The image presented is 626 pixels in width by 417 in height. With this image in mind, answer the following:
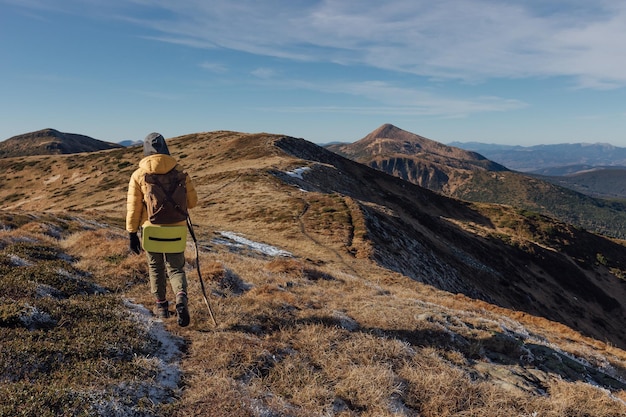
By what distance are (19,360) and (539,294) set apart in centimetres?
5934

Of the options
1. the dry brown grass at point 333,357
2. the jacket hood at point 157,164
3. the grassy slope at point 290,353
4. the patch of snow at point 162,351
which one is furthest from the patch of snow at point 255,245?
the jacket hood at point 157,164

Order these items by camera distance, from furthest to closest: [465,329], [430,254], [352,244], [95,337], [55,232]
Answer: [430,254] < [352,244] < [55,232] < [465,329] < [95,337]

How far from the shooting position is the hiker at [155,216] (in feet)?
26.4

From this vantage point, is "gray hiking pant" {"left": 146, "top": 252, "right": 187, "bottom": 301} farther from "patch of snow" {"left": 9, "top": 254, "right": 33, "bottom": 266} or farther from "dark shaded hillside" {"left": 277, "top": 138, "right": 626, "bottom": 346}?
"dark shaded hillside" {"left": 277, "top": 138, "right": 626, "bottom": 346}

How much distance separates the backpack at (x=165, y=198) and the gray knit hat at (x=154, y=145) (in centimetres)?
55

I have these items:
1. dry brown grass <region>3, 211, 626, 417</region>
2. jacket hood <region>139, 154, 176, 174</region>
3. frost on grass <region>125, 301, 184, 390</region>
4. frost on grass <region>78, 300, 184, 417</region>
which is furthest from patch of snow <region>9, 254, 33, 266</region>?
jacket hood <region>139, 154, 176, 174</region>

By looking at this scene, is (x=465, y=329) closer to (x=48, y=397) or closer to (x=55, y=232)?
(x=48, y=397)

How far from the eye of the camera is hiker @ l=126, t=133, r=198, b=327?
26.4ft

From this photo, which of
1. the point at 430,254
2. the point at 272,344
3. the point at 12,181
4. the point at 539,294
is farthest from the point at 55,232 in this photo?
the point at 12,181

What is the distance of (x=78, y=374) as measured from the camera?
5891 mm

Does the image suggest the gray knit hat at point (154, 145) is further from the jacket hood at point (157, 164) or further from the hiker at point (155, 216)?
the jacket hood at point (157, 164)

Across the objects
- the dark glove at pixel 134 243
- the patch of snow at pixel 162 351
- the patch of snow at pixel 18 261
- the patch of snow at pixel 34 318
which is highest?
the dark glove at pixel 134 243

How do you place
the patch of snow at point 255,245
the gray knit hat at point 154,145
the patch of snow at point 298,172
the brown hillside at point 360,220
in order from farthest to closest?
the patch of snow at point 298,172 → the brown hillside at point 360,220 → the patch of snow at point 255,245 → the gray knit hat at point 154,145

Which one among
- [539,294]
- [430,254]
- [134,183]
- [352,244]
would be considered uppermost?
[134,183]
